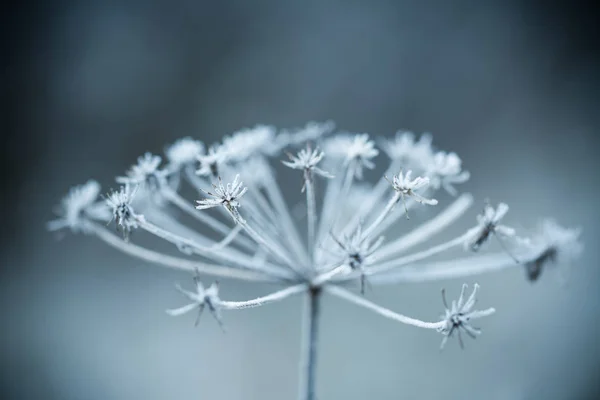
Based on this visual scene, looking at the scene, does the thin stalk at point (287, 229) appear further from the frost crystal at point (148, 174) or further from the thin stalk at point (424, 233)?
the frost crystal at point (148, 174)

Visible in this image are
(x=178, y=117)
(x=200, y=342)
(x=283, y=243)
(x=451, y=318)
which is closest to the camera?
(x=451, y=318)

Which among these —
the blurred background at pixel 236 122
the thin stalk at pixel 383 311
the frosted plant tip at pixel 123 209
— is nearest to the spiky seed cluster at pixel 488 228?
the thin stalk at pixel 383 311

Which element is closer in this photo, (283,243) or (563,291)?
(283,243)

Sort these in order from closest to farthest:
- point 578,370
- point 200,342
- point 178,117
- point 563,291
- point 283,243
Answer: point 283,243 → point 578,370 → point 563,291 → point 200,342 → point 178,117

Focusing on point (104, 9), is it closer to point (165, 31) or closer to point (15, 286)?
point (165, 31)

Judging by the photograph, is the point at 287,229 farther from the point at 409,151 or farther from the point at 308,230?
the point at 409,151

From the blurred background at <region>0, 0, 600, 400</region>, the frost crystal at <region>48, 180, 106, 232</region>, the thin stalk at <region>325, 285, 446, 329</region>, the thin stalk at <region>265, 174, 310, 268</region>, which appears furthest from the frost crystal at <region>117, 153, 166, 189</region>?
the blurred background at <region>0, 0, 600, 400</region>

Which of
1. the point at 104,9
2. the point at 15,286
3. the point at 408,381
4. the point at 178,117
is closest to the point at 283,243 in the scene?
the point at 408,381

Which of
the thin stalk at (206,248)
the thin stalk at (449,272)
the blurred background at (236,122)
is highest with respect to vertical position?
the blurred background at (236,122)
